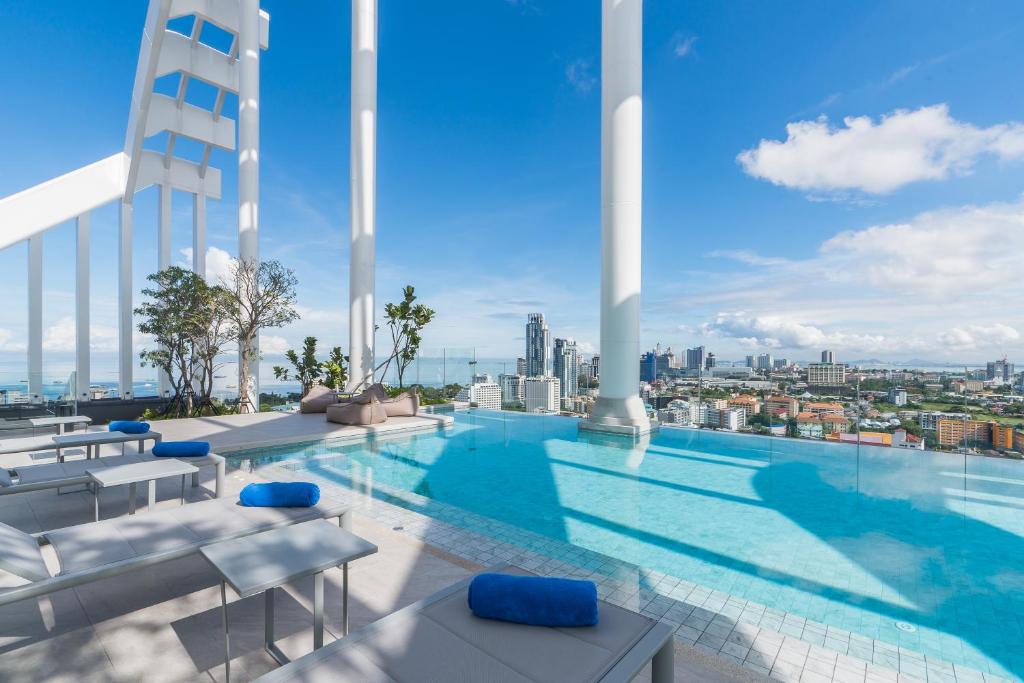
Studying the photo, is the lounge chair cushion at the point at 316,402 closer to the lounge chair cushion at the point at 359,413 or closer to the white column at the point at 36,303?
the lounge chair cushion at the point at 359,413

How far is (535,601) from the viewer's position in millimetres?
1656

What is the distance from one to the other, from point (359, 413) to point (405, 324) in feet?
10.3

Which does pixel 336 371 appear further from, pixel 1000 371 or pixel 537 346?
pixel 1000 371

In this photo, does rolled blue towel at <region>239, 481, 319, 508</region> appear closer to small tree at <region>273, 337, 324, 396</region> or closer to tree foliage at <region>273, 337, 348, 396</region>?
tree foliage at <region>273, 337, 348, 396</region>

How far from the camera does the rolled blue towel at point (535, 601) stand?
163 centimetres

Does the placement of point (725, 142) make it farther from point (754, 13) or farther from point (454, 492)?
point (454, 492)

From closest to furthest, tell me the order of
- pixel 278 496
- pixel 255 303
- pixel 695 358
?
pixel 278 496
pixel 695 358
pixel 255 303

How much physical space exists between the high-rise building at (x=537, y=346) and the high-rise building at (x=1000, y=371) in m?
6.97

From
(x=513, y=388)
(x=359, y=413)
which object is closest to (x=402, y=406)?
(x=359, y=413)

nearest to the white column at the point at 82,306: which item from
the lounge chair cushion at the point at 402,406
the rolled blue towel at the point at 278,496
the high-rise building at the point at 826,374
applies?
the lounge chair cushion at the point at 402,406

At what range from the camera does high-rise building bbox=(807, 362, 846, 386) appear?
7.39 m

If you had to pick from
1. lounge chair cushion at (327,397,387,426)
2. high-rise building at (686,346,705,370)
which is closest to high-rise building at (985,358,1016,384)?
high-rise building at (686,346,705,370)

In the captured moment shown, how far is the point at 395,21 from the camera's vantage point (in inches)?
559

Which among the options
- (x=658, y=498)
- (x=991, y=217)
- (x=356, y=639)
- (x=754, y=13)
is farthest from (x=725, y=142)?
(x=356, y=639)
